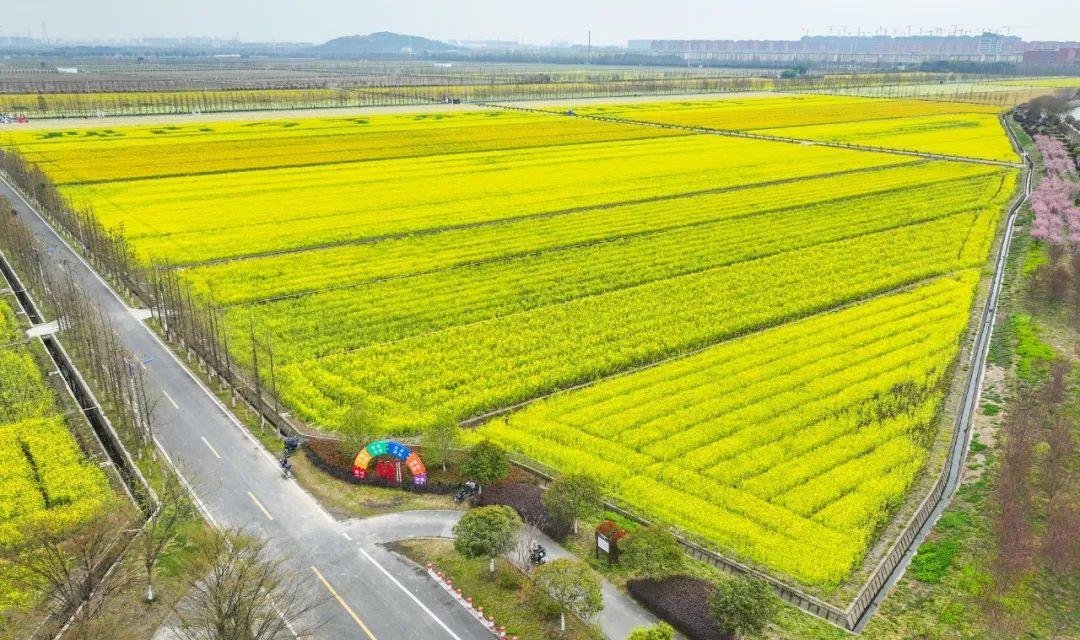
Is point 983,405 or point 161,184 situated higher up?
point 161,184

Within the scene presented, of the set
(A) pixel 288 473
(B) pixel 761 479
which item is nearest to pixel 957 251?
(B) pixel 761 479

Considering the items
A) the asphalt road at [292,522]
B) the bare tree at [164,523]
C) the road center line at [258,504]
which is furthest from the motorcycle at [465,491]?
the bare tree at [164,523]

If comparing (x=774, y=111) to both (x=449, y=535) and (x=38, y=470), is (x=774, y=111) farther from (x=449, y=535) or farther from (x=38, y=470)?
(x=38, y=470)

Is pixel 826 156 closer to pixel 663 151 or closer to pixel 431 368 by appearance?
pixel 663 151

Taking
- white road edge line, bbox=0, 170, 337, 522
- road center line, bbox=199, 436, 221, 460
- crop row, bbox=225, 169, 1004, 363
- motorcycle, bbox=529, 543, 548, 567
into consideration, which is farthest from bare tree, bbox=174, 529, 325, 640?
crop row, bbox=225, 169, 1004, 363

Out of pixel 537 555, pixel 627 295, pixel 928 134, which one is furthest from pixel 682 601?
pixel 928 134

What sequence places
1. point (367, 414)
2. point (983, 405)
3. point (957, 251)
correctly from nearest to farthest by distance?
point (367, 414)
point (983, 405)
point (957, 251)

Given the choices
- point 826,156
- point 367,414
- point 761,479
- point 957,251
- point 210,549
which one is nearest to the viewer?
point 210,549

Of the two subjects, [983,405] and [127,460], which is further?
[983,405]
